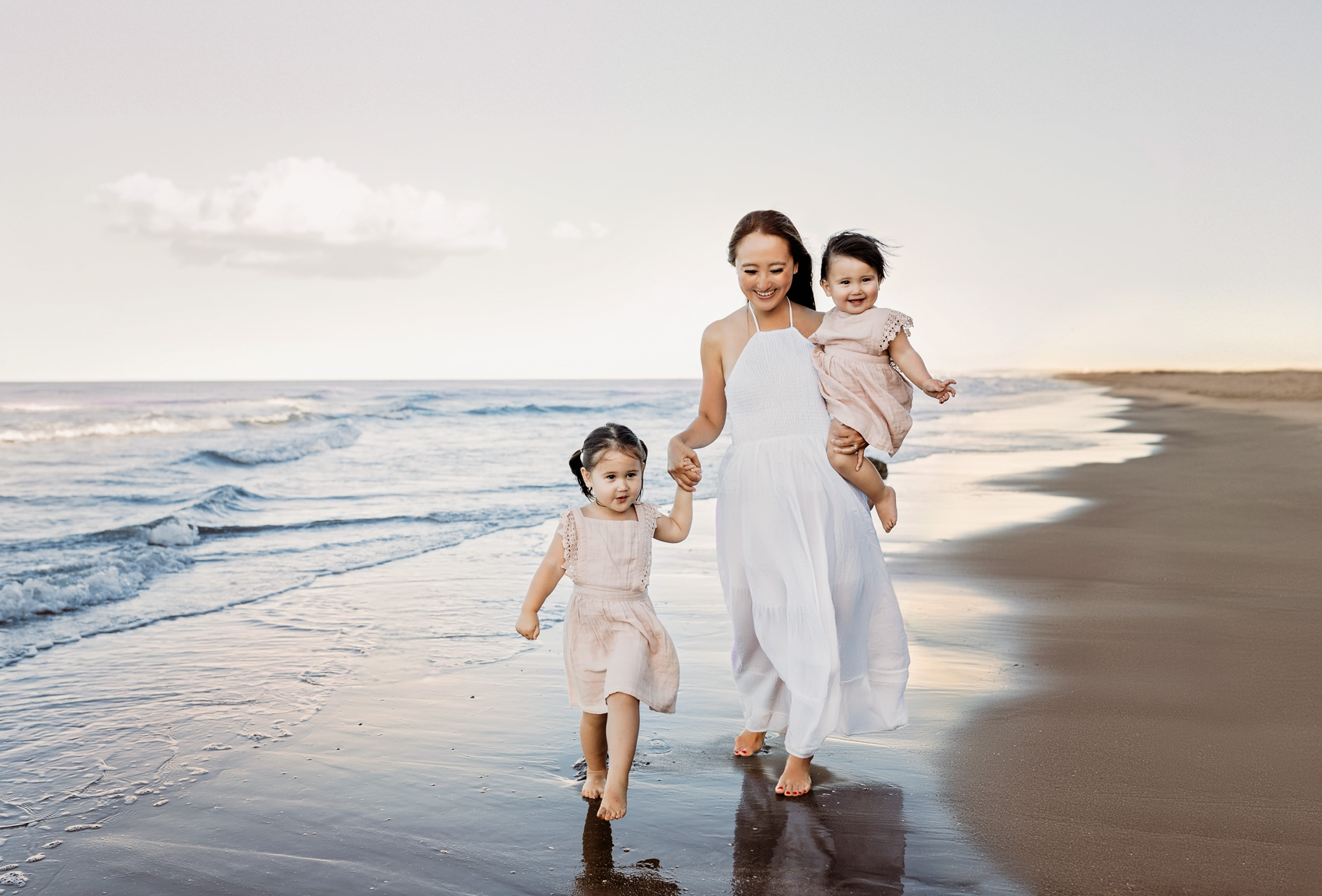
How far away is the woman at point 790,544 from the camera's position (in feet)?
10.4

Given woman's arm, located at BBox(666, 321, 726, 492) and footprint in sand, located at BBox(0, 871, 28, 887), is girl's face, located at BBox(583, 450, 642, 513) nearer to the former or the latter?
woman's arm, located at BBox(666, 321, 726, 492)

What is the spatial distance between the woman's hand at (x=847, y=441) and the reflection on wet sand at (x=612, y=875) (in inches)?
55.0

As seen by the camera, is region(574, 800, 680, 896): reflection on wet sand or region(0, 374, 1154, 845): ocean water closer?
region(574, 800, 680, 896): reflection on wet sand

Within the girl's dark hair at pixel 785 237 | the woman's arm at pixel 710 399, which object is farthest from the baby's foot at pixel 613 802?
the girl's dark hair at pixel 785 237

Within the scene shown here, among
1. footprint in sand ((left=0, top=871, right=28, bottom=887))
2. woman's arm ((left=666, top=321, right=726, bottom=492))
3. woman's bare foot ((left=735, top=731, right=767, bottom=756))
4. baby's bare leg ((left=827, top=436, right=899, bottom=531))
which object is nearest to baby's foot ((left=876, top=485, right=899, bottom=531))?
baby's bare leg ((left=827, top=436, right=899, bottom=531))

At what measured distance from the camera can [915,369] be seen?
3180mm

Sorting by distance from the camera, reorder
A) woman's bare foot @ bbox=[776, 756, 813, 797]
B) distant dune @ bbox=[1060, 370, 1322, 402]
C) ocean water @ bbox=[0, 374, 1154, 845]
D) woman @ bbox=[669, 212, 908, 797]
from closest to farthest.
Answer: woman's bare foot @ bbox=[776, 756, 813, 797]
woman @ bbox=[669, 212, 908, 797]
ocean water @ bbox=[0, 374, 1154, 845]
distant dune @ bbox=[1060, 370, 1322, 402]

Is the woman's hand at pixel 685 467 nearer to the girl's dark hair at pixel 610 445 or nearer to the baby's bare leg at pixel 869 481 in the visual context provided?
the girl's dark hair at pixel 610 445

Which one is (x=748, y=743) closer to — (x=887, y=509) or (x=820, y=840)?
(x=820, y=840)

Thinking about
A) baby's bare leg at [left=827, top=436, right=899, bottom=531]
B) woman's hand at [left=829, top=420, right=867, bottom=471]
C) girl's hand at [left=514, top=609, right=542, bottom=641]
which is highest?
woman's hand at [left=829, top=420, right=867, bottom=471]

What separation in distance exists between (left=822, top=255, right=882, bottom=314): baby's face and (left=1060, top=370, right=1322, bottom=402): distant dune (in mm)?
34161

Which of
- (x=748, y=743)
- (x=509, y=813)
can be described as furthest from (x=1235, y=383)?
(x=509, y=813)

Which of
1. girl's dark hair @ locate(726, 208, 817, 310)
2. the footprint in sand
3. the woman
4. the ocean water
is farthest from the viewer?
the ocean water

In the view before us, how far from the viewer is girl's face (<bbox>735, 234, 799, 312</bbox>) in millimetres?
3377
